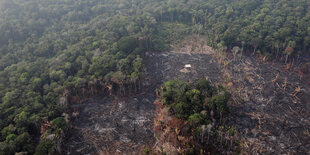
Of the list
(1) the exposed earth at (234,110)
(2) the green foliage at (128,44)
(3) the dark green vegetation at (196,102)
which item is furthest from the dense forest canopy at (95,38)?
(3) the dark green vegetation at (196,102)

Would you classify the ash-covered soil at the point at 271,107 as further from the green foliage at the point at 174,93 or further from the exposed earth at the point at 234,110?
the green foliage at the point at 174,93

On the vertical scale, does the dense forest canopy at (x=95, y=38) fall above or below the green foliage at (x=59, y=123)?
above

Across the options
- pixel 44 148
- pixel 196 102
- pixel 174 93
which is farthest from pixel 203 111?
pixel 44 148

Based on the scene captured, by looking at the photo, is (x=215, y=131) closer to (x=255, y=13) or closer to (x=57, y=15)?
(x=255, y=13)

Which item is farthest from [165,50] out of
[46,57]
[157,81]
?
[46,57]

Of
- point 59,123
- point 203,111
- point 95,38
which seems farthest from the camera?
point 95,38

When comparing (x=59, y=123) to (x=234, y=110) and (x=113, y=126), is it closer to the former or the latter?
(x=113, y=126)
